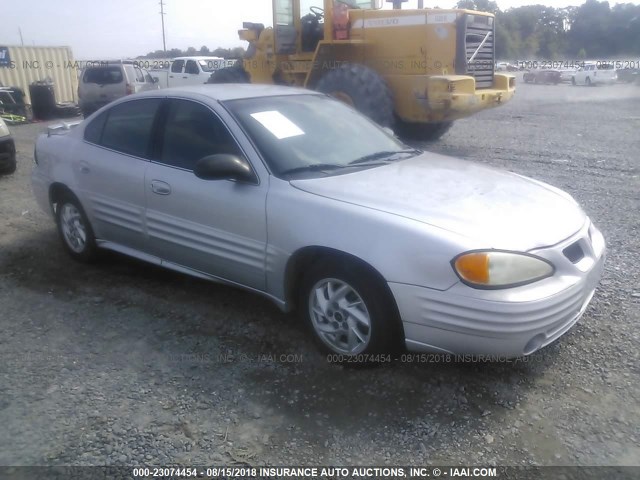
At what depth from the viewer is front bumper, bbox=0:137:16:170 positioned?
28.3 feet

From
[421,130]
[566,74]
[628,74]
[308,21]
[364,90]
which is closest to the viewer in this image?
[364,90]

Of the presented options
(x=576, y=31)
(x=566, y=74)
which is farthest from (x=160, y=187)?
(x=576, y=31)

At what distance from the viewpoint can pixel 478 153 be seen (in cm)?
1010

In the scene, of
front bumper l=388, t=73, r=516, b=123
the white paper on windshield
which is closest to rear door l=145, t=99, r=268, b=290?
the white paper on windshield

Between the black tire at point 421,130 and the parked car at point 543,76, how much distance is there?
28.6m

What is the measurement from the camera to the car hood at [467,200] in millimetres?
3105

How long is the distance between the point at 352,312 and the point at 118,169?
2.25 metres

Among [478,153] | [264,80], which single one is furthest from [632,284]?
[264,80]

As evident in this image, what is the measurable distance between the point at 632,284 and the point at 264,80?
8.95 metres

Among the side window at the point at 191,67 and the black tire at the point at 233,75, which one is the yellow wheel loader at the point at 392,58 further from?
the side window at the point at 191,67

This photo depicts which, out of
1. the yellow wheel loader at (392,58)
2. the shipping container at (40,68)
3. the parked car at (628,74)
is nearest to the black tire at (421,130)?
the yellow wheel loader at (392,58)

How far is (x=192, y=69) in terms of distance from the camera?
1991 cm

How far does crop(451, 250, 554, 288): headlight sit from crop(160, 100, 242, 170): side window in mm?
1623

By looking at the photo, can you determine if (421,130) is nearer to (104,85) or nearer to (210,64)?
(104,85)
